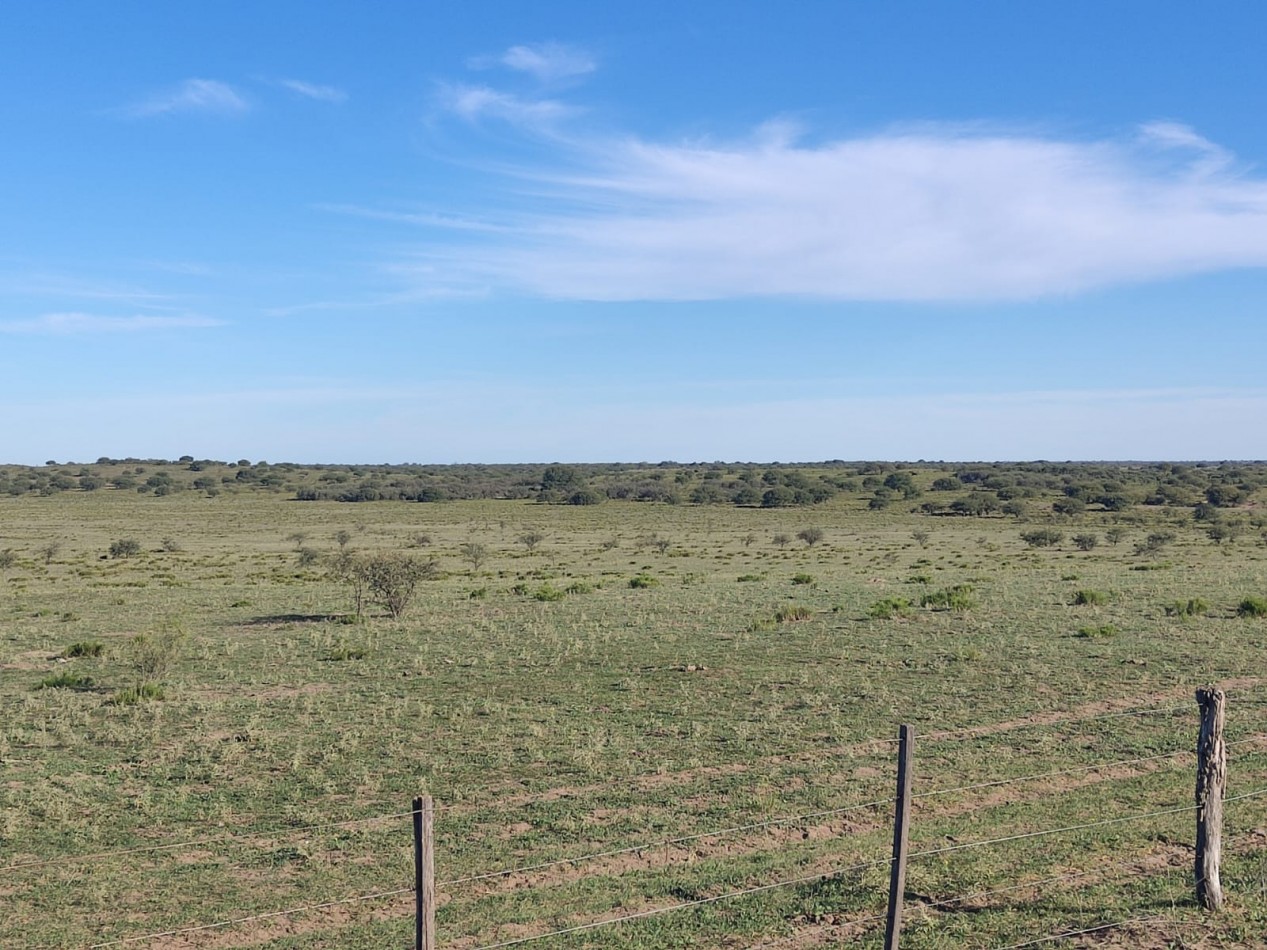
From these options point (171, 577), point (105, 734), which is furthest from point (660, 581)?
point (105, 734)

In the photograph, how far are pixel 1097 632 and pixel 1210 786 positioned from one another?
18.2 meters

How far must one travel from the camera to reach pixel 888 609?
28844mm

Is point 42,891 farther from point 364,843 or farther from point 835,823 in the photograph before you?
point 835,823

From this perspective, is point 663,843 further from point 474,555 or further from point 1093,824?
point 474,555

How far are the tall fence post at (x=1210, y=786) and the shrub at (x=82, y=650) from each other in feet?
75.6

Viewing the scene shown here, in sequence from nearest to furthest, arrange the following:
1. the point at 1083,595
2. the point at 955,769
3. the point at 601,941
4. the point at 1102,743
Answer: the point at 601,941, the point at 955,769, the point at 1102,743, the point at 1083,595

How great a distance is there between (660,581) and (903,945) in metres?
33.9

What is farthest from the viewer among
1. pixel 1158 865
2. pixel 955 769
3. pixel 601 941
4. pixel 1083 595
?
pixel 1083 595

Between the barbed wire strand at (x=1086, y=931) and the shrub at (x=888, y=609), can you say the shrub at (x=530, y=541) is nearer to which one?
the shrub at (x=888, y=609)

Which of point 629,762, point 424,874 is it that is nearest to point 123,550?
point 629,762

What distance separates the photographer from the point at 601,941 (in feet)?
26.9

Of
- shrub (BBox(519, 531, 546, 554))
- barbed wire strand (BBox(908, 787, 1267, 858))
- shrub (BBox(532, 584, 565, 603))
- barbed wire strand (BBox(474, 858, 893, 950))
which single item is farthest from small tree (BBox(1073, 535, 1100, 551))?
barbed wire strand (BBox(474, 858, 893, 950))

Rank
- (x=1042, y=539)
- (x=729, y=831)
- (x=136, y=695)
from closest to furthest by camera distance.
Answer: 1. (x=729, y=831)
2. (x=136, y=695)
3. (x=1042, y=539)

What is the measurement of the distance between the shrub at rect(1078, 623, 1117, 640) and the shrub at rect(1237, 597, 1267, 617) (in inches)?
202
